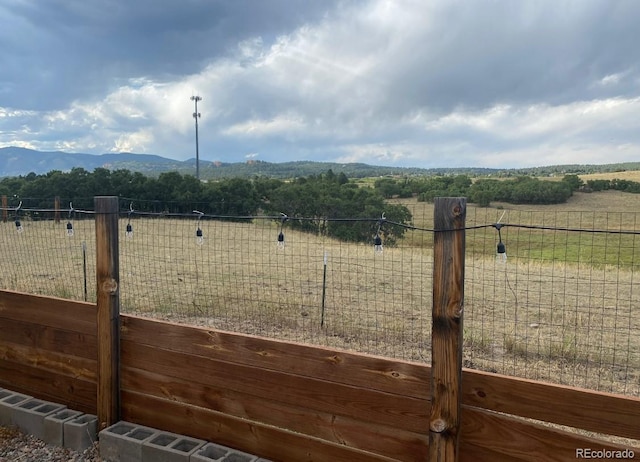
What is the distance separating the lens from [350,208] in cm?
1930

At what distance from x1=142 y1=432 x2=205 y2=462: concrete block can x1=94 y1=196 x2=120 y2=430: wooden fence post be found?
46 centimetres

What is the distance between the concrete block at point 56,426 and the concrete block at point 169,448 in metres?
0.75

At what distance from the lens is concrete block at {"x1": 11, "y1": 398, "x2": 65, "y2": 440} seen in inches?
132

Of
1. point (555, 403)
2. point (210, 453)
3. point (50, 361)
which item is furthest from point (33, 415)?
point (555, 403)

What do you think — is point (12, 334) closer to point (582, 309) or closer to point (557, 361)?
point (557, 361)

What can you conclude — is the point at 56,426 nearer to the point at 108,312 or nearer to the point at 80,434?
the point at 80,434

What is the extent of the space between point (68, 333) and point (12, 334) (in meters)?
0.66

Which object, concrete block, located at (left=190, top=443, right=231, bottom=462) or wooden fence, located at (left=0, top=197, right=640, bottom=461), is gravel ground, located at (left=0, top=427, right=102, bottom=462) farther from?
concrete block, located at (left=190, top=443, right=231, bottom=462)

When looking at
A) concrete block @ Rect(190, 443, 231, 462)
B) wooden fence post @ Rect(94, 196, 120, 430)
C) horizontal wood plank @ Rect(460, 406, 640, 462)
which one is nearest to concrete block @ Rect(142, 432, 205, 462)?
concrete block @ Rect(190, 443, 231, 462)

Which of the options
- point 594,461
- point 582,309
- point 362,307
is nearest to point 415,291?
point 362,307

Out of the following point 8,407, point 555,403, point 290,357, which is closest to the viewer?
point 555,403

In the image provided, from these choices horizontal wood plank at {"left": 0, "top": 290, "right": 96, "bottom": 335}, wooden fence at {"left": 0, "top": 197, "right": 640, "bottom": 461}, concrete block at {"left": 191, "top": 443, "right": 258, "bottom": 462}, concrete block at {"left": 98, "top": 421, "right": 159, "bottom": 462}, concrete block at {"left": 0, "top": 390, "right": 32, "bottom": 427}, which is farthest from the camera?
concrete block at {"left": 0, "top": 390, "right": 32, "bottom": 427}

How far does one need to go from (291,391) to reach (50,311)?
2019mm

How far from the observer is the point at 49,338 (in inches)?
138
